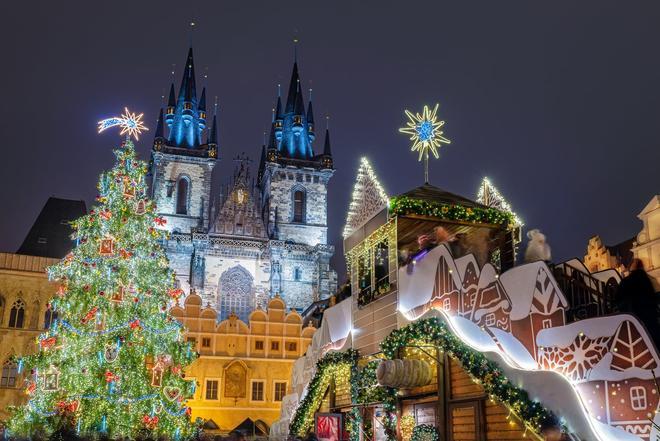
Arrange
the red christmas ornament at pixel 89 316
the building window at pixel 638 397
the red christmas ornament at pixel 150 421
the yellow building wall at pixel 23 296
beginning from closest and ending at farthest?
the building window at pixel 638 397 → the red christmas ornament at pixel 89 316 → the red christmas ornament at pixel 150 421 → the yellow building wall at pixel 23 296

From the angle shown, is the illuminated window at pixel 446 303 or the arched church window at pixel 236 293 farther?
the arched church window at pixel 236 293

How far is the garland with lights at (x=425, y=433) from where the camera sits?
9.09 meters

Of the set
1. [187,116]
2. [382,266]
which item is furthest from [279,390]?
[187,116]

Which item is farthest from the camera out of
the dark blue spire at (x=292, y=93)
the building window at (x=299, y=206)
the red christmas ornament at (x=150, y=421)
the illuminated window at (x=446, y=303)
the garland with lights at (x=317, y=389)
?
the dark blue spire at (x=292, y=93)

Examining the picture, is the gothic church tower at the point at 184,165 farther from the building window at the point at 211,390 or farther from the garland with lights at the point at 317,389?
the garland with lights at the point at 317,389

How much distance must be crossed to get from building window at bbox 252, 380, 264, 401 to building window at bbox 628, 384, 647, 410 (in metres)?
19.5

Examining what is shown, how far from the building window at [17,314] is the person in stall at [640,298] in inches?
1159

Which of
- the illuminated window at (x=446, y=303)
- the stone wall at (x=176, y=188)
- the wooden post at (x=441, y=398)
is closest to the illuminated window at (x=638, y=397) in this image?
the illuminated window at (x=446, y=303)

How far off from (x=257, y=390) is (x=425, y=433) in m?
15.7

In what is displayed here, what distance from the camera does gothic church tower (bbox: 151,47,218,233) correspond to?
4812 centimetres

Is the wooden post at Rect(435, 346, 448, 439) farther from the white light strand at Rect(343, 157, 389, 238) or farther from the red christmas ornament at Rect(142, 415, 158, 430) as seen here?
the red christmas ornament at Rect(142, 415, 158, 430)

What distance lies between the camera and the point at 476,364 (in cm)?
803

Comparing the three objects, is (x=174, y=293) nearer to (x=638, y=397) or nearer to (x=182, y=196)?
(x=638, y=397)

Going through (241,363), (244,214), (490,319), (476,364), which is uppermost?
(244,214)
